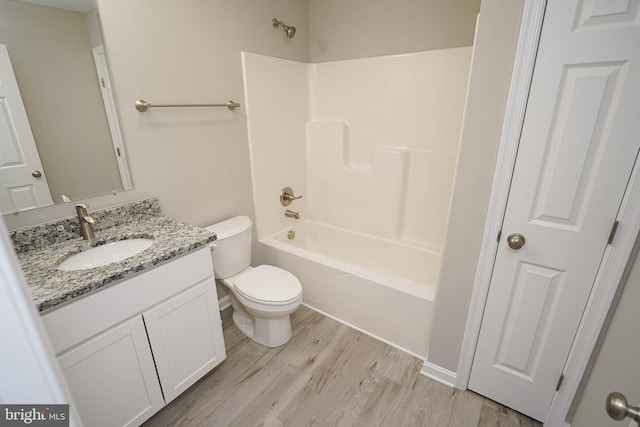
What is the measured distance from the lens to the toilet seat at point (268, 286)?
174cm

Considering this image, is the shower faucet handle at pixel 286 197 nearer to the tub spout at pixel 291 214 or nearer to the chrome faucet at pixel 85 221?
the tub spout at pixel 291 214

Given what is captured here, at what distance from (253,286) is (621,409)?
1.59m

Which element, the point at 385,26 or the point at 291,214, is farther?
the point at 291,214

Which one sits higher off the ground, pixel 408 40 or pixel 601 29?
pixel 408 40

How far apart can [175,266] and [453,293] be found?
4.36 ft

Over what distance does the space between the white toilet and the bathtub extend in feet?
0.96

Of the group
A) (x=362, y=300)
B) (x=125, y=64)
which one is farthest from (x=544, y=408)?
(x=125, y=64)

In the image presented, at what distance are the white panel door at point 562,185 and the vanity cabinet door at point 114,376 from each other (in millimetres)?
1568

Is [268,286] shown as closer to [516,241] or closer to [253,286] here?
[253,286]

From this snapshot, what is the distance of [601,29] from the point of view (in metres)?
0.98

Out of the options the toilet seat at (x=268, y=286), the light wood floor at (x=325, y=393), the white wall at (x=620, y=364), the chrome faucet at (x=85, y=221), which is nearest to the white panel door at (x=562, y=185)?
the white wall at (x=620, y=364)

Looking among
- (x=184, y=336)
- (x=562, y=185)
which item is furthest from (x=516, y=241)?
(x=184, y=336)

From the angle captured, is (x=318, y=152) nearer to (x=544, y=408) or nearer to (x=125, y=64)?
(x=125, y=64)

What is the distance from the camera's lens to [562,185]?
1133 millimetres
